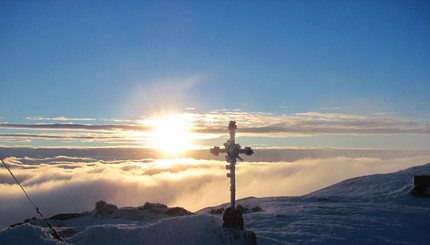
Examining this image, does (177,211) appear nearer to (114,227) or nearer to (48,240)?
(114,227)

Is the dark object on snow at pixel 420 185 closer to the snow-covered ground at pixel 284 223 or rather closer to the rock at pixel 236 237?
the snow-covered ground at pixel 284 223

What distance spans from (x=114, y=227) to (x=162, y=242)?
2945 millimetres

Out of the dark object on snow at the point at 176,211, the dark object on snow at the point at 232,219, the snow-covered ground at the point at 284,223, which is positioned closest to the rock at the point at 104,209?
the snow-covered ground at the point at 284,223

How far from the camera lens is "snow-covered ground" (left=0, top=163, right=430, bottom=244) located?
642 inches

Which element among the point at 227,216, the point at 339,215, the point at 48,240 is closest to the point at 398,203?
the point at 339,215

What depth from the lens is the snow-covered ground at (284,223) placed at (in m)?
16.3

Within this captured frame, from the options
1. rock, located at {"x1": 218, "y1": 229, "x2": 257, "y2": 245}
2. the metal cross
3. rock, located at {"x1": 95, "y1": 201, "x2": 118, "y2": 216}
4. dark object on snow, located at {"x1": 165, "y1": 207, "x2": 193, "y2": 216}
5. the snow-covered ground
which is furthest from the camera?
dark object on snow, located at {"x1": 165, "y1": 207, "x2": 193, "y2": 216}

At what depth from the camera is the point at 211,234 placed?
641 inches

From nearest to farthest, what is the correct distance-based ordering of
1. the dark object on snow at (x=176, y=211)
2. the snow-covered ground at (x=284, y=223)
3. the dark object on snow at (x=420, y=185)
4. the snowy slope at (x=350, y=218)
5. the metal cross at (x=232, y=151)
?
the metal cross at (x=232, y=151), the snow-covered ground at (x=284, y=223), the snowy slope at (x=350, y=218), the dark object on snow at (x=176, y=211), the dark object on snow at (x=420, y=185)

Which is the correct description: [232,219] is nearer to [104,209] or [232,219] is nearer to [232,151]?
[232,151]

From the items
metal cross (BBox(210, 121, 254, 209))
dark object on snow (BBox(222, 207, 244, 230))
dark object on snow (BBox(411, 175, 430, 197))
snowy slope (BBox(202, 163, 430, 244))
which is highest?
metal cross (BBox(210, 121, 254, 209))

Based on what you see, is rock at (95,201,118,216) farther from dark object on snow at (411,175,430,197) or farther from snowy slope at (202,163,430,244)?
dark object on snow at (411,175,430,197)

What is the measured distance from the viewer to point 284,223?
2292cm

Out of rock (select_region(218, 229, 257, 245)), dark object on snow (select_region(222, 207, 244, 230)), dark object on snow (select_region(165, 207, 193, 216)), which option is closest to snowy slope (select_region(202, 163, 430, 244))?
rock (select_region(218, 229, 257, 245))
